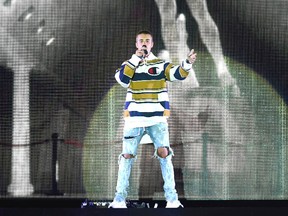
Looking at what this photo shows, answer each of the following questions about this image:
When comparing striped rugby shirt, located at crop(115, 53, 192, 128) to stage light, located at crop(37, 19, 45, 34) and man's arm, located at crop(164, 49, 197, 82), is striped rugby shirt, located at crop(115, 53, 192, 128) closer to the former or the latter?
Answer: man's arm, located at crop(164, 49, 197, 82)

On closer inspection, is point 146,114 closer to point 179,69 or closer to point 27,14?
point 179,69

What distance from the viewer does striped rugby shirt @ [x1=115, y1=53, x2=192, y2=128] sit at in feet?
13.3

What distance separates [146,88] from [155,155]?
51cm

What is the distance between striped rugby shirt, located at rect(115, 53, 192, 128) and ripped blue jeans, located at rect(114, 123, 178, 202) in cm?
5

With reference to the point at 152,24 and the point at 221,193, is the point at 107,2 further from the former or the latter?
the point at 221,193

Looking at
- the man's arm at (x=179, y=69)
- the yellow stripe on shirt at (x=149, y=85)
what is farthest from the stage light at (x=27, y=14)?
the man's arm at (x=179, y=69)

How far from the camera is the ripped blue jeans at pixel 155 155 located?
404 centimetres

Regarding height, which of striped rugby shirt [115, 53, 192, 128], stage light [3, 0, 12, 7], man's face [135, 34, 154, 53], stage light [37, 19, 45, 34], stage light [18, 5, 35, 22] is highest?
stage light [3, 0, 12, 7]

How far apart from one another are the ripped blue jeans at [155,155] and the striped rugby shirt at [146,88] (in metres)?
0.05

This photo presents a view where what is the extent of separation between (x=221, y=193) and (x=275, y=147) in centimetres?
57

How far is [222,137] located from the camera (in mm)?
4312

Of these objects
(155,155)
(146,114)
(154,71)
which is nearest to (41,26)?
(154,71)

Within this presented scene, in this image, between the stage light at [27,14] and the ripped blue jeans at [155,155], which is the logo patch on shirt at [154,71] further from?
the stage light at [27,14]

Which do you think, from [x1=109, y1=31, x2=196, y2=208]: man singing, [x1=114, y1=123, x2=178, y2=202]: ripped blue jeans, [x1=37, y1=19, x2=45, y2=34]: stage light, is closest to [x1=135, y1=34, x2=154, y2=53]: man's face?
[x1=109, y1=31, x2=196, y2=208]: man singing
